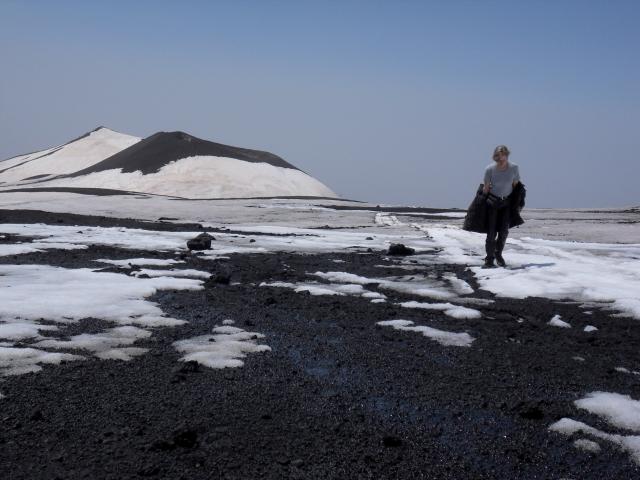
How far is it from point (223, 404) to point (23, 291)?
422 centimetres

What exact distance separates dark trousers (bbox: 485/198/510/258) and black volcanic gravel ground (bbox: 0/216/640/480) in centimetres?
464

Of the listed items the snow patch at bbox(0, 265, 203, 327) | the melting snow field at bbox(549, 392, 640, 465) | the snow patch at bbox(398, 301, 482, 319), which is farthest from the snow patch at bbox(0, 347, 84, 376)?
the snow patch at bbox(398, 301, 482, 319)

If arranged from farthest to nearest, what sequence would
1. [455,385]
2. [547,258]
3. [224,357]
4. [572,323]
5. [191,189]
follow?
1. [191,189]
2. [547,258]
3. [572,323]
4. [224,357]
5. [455,385]

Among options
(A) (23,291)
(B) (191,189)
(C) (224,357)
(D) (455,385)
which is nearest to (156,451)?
(C) (224,357)

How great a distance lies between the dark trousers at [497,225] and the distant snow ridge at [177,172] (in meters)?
44.5

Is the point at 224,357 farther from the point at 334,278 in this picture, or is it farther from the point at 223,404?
the point at 334,278

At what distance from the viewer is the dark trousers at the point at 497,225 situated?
1093 cm

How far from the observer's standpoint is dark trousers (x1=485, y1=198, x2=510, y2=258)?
1093cm

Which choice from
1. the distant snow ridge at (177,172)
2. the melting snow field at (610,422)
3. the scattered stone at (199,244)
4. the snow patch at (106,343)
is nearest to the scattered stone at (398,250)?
the scattered stone at (199,244)

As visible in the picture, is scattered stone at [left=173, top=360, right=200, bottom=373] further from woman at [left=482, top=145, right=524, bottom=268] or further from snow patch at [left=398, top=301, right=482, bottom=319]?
woman at [left=482, top=145, right=524, bottom=268]

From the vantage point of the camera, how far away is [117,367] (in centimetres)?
450

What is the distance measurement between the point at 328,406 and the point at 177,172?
59.6 meters

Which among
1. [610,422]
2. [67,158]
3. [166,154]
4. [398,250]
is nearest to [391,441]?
[610,422]

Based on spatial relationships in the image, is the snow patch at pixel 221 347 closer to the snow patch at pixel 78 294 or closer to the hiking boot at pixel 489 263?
the snow patch at pixel 78 294
